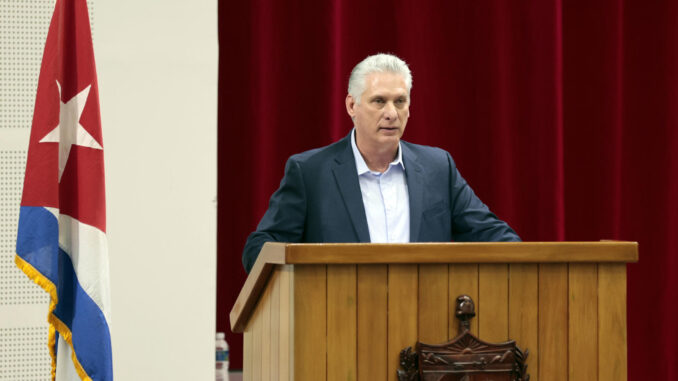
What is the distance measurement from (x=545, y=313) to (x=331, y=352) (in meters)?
0.53

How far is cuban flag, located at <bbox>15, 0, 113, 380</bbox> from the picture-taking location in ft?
8.68

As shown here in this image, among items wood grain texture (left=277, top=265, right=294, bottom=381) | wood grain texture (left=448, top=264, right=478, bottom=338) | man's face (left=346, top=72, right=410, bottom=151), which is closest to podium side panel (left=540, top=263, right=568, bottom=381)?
wood grain texture (left=448, top=264, right=478, bottom=338)

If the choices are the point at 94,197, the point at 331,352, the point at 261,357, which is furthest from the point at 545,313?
the point at 94,197

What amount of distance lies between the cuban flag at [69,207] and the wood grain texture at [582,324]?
142 cm

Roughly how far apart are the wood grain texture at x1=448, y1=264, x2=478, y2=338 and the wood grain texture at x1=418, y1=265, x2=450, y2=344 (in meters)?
0.01

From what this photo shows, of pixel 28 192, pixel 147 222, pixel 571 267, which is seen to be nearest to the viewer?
pixel 571 267

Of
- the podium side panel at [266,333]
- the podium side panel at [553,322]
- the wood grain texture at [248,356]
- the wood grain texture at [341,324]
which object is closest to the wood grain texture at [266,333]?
the podium side panel at [266,333]

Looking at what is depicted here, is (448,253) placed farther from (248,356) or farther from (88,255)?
(88,255)

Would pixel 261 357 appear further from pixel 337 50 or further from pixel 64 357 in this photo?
pixel 337 50

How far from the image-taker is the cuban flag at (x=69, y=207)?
264cm

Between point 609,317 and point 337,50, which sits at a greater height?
point 337,50

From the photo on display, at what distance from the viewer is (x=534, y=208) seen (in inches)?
180

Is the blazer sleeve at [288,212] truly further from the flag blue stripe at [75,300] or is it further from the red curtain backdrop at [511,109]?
the red curtain backdrop at [511,109]

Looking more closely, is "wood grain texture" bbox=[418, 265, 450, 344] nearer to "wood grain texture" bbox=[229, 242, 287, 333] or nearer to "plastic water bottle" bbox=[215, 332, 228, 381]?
"wood grain texture" bbox=[229, 242, 287, 333]
